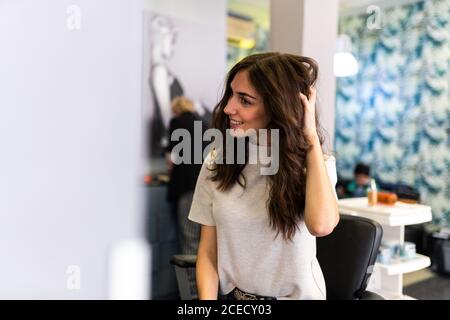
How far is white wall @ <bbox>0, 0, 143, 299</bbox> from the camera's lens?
141 centimetres

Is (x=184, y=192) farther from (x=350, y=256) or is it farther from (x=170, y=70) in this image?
(x=350, y=256)

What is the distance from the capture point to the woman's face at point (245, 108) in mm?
927

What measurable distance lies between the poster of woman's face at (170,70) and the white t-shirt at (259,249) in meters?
1.67

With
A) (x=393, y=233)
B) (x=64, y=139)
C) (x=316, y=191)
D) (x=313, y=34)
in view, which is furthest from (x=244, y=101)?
(x=393, y=233)

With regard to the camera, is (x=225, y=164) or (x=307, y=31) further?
(x=307, y=31)

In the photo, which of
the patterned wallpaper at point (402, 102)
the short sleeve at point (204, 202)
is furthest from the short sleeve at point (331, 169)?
the patterned wallpaper at point (402, 102)

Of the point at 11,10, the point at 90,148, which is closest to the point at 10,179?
the point at 90,148

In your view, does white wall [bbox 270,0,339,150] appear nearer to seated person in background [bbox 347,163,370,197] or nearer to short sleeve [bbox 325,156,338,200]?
short sleeve [bbox 325,156,338,200]

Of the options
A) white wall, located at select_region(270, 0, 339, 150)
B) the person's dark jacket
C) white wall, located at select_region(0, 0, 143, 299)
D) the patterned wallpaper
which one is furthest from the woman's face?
the person's dark jacket

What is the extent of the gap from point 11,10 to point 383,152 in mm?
3135

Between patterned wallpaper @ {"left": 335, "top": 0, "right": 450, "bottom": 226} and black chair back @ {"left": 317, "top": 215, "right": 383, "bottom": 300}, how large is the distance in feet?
2.23

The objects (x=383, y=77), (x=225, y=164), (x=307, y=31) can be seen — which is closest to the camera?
(x=225, y=164)

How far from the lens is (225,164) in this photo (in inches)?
39.7
